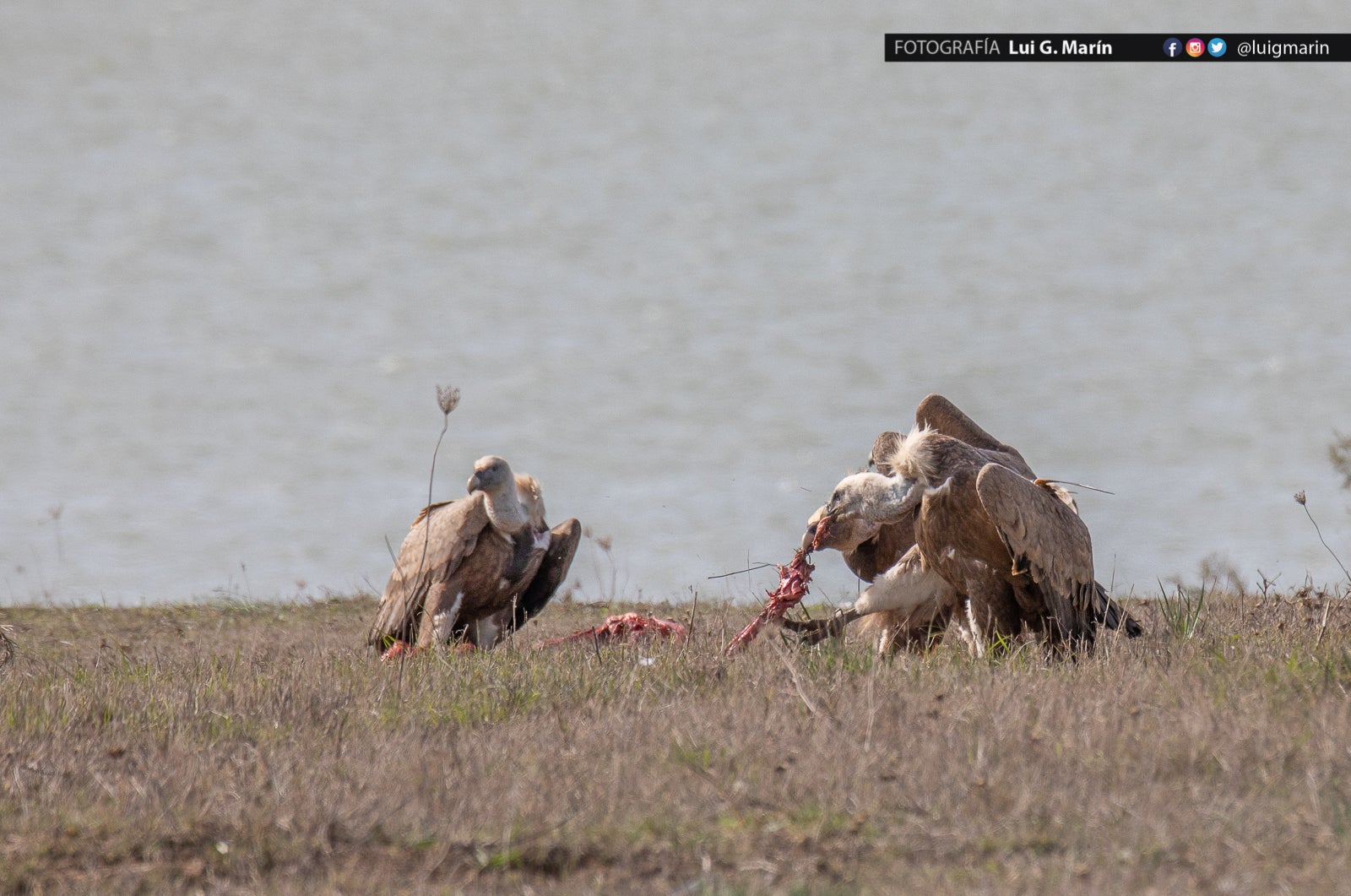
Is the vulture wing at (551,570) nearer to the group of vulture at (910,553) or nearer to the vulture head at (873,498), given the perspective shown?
the group of vulture at (910,553)

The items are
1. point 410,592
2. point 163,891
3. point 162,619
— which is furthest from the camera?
point 162,619

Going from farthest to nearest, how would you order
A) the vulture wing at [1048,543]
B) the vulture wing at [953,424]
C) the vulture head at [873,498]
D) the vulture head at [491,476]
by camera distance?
the vulture head at [491,476] → the vulture wing at [953,424] → the vulture head at [873,498] → the vulture wing at [1048,543]

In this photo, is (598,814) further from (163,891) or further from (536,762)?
(163,891)

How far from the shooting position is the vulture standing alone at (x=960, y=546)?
6746 mm

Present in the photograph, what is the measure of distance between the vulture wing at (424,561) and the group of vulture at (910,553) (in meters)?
0.01

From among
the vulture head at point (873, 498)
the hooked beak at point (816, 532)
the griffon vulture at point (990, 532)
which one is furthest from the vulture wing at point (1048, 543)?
the hooked beak at point (816, 532)

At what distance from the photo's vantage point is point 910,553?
7.45 m

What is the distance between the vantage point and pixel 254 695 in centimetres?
602

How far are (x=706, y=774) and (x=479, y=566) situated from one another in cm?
432

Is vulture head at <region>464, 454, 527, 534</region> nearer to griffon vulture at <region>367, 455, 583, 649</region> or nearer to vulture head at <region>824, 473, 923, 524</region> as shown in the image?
griffon vulture at <region>367, 455, 583, 649</region>

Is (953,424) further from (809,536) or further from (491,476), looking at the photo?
(491,476)

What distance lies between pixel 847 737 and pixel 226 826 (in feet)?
6.74

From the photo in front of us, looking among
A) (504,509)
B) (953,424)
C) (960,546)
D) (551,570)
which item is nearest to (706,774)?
(960,546)

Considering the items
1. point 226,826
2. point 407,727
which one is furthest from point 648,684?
point 226,826
